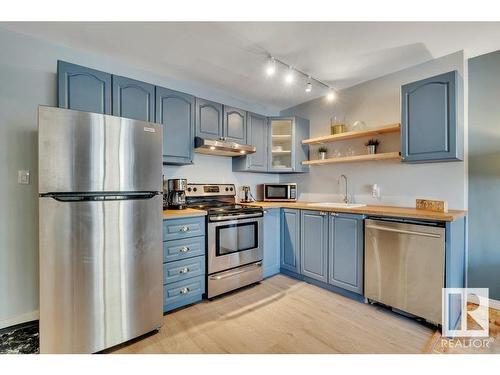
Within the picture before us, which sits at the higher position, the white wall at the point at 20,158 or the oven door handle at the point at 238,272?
the white wall at the point at 20,158

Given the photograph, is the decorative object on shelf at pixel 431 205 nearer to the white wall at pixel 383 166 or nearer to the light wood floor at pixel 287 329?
the white wall at pixel 383 166

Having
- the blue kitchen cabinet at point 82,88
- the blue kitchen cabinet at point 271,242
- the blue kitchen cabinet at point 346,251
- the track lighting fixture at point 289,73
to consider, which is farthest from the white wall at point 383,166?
the blue kitchen cabinet at point 82,88

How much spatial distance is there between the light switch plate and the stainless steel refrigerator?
0.81 metres

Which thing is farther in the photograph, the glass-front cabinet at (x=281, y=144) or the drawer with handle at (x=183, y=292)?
the glass-front cabinet at (x=281, y=144)

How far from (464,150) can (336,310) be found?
201cm

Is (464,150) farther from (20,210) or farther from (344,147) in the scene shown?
(20,210)

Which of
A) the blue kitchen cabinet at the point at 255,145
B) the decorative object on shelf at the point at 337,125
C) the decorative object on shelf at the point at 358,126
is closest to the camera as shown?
the decorative object on shelf at the point at 358,126

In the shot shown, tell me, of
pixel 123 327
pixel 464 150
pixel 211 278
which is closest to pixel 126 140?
pixel 123 327

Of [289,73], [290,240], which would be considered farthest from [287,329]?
[289,73]

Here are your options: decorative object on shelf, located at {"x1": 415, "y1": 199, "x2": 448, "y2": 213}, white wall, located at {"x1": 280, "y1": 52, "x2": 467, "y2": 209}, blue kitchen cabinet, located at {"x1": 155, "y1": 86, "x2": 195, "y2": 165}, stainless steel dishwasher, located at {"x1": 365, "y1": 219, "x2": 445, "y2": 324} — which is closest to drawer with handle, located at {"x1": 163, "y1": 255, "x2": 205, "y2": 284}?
blue kitchen cabinet, located at {"x1": 155, "y1": 86, "x2": 195, "y2": 165}

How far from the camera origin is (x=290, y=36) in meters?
1.96

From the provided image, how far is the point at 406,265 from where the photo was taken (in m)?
2.02

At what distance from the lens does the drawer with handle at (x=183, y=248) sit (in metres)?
2.12

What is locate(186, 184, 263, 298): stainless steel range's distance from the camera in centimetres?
241
